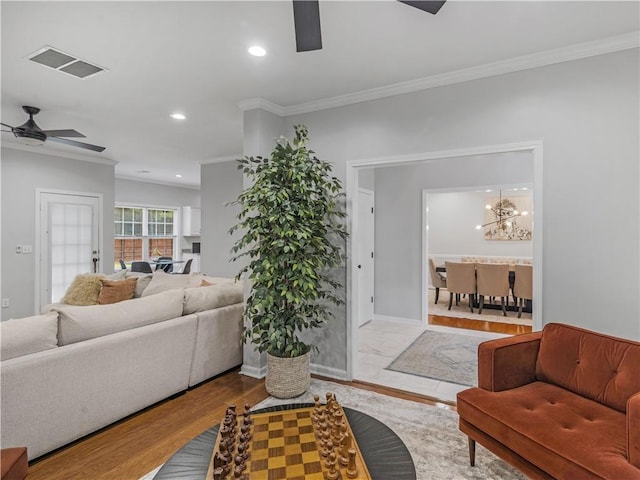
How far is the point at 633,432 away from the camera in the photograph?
142 centimetres

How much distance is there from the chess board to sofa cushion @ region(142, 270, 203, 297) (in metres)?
3.08

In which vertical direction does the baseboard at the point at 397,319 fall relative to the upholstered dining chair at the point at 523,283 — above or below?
below

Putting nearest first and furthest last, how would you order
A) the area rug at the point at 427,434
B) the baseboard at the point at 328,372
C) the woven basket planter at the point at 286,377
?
1. the area rug at the point at 427,434
2. the woven basket planter at the point at 286,377
3. the baseboard at the point at 328,372

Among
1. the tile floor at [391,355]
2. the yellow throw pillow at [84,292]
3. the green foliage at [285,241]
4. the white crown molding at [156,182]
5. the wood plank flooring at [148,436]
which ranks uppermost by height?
the white crown molding at [156,182]

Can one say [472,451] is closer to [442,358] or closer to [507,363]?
[507,363]

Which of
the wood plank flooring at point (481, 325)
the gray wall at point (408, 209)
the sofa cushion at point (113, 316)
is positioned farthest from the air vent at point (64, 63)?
the wood plank flooring at point (481, 325)

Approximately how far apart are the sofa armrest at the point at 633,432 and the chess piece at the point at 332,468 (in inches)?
44.8

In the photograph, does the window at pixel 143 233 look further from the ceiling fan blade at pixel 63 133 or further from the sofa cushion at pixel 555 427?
the sofa cushion at pixel 555 427

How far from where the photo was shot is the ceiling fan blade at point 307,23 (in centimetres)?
156

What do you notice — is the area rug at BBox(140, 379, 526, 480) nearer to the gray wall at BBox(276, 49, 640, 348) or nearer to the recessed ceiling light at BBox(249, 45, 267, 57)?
the gray wall at BBox(276, 49, 640, 348)

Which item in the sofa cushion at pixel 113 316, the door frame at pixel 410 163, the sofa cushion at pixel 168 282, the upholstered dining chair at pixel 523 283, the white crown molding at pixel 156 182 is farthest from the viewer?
the white crown molding at pixel 156 182

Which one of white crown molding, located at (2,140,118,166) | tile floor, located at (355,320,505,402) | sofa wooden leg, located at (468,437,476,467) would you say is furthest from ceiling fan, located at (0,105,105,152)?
sofa wooden leg, located at (468,437,476,467)

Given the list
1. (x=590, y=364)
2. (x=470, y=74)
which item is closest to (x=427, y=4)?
(x=470, y=74)

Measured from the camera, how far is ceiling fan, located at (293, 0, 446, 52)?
157 centimetres
